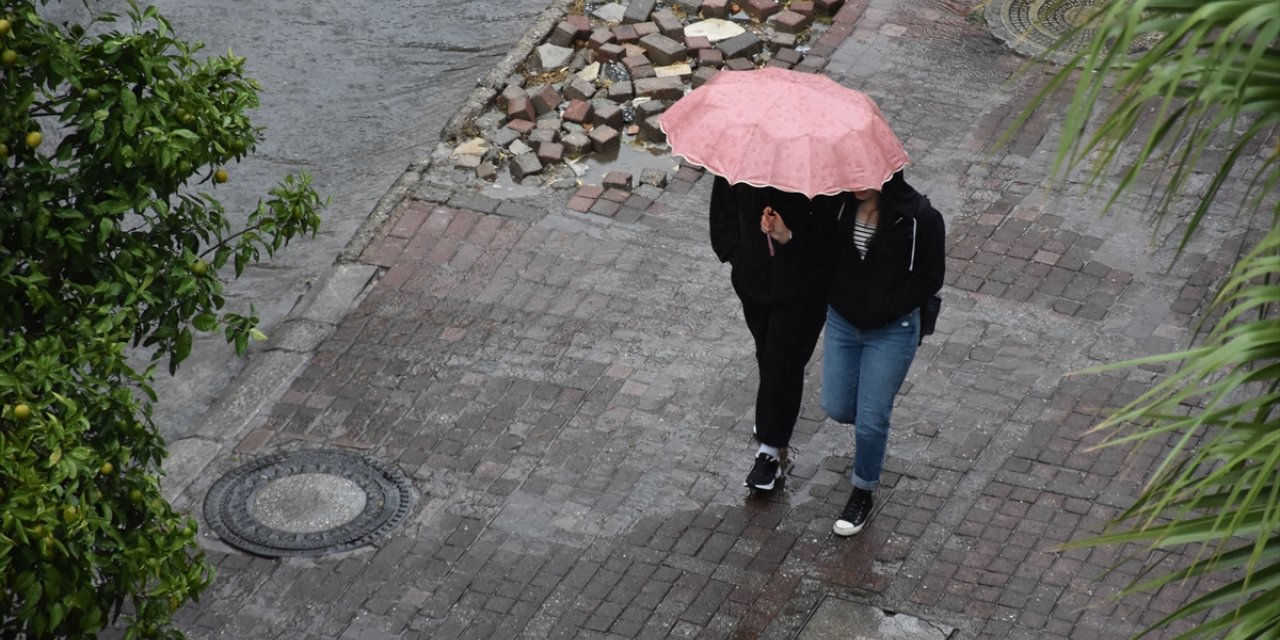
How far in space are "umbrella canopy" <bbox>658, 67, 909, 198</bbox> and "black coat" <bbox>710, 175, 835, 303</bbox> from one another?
301 mm

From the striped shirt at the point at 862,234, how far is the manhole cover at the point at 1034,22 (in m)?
5.12

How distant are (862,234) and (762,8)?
219 inches

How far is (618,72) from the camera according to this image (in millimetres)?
11672

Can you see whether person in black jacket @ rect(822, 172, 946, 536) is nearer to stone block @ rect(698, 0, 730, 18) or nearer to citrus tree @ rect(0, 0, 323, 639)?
citrus tree @ rect(0, 0, 323, 639)

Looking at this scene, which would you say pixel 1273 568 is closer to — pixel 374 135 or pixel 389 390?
pixel 389 390

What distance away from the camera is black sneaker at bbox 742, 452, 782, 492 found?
7.78 m

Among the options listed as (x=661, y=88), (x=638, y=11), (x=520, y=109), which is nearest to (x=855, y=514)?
(x=661, y=88)

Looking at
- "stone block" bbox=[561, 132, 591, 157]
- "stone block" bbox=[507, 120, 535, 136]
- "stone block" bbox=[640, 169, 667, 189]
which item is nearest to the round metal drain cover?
"stone block" bbox=[640, 169, 667, 189]

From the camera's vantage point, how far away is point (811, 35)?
1202 centimetres

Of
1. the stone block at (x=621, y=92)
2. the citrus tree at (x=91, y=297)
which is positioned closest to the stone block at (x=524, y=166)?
the stone block at (x=621, y=92)

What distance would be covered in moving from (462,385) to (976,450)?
8.79 feet

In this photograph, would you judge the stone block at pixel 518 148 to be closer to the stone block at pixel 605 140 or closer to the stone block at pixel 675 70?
the stone block at pixel 605 140

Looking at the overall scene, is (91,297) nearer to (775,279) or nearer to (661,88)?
(775,279)

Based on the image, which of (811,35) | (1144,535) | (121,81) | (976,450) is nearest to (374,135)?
(811,35)
